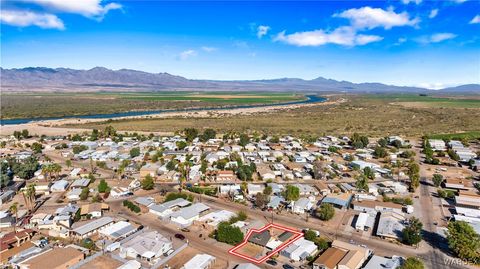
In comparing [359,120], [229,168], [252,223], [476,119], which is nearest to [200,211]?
[252,223]

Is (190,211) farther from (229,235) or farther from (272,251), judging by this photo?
(272,251)

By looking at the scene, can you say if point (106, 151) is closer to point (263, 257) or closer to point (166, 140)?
point (166, 140)

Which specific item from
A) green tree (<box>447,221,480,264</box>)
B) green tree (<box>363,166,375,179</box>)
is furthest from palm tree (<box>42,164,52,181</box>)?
green tree (<box>447,221,480,264</box>)

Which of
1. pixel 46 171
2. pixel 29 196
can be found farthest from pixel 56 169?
pixel 29 196

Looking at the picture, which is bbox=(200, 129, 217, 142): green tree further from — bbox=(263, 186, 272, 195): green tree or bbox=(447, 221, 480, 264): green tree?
bbox=(447, 221, 480, 264): green tree

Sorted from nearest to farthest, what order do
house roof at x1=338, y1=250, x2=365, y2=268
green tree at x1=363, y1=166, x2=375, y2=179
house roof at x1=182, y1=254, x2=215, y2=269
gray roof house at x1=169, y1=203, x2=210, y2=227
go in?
house roof at x1=338, y1=250, x2=365, y2=268
house roof at x1=182, y1=254, x2=215, y2=269
gray roof house at x1=169, y1=203, x2=210, y2=227
green tree at x1=363, y1=166, x2=375, y2=179

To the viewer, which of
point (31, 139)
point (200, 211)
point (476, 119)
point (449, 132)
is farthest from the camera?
point (476, 119)
